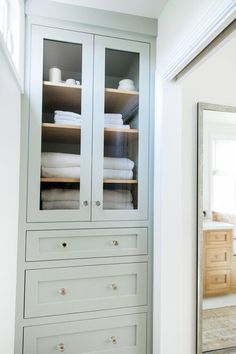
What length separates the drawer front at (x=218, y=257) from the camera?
1733mm

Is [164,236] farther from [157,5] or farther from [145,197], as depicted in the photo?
[157,5]

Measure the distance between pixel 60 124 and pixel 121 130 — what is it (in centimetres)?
37

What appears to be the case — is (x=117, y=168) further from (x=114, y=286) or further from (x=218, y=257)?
(x=218, y=257)

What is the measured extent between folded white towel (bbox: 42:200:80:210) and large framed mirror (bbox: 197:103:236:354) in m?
0.80

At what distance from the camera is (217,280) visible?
1778 mm

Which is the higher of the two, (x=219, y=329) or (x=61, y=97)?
(x=61, y=97)

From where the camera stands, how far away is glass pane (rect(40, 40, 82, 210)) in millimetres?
1458

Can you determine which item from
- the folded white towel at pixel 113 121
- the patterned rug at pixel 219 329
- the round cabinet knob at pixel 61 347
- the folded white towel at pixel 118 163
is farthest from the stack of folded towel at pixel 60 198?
the patterned rug at pixel 219 329

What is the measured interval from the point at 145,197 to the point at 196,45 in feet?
2.82

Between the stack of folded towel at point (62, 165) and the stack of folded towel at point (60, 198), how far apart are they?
3.6 inches

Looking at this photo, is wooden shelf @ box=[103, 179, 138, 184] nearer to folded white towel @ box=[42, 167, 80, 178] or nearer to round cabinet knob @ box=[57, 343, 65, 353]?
folded white towel @ box=[42, 167, 80, 178]

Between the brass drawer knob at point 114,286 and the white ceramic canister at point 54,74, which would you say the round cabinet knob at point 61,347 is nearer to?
the brass drawer knob at point 114,286

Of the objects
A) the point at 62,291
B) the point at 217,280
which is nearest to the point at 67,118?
the point at 62,291

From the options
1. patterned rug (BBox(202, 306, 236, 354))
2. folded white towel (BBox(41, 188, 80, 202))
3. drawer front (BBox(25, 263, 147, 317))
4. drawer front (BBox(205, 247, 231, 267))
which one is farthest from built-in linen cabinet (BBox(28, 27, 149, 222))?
patterned rug (BBox(202, 306, 236, 354))
